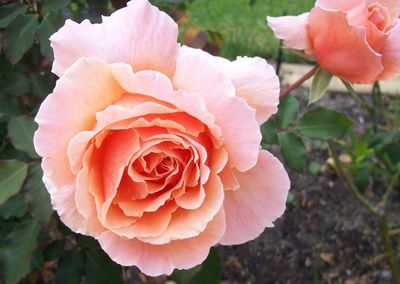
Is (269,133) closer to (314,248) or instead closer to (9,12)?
(9,12)

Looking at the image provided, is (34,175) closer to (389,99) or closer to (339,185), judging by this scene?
(339,185)

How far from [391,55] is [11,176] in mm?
573

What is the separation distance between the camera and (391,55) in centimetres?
78

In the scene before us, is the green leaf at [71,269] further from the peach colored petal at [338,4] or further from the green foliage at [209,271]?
the peach colored petal at [338,4]

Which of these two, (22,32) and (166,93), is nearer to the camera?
(166,93)

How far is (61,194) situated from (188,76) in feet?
0.57

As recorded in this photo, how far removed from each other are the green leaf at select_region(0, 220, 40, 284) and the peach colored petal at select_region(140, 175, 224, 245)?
45cm

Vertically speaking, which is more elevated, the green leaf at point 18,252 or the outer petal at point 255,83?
→ the outer petal at point 255,83

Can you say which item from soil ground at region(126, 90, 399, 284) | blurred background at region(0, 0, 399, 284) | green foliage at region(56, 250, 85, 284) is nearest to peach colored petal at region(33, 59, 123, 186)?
blurred background at region(0, 0, 399, 284)

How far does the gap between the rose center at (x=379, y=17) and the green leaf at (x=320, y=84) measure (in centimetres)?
11

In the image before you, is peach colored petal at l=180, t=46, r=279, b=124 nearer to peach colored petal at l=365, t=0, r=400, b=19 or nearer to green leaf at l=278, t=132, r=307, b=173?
peach colored petal at l=365, t=0, r=400, b=19

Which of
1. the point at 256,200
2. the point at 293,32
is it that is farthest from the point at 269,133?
the point at 256,200

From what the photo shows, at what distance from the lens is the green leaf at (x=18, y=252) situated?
932 mm

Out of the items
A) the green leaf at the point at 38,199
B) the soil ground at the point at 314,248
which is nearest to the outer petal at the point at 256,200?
the green leaf at the point at 38,199
